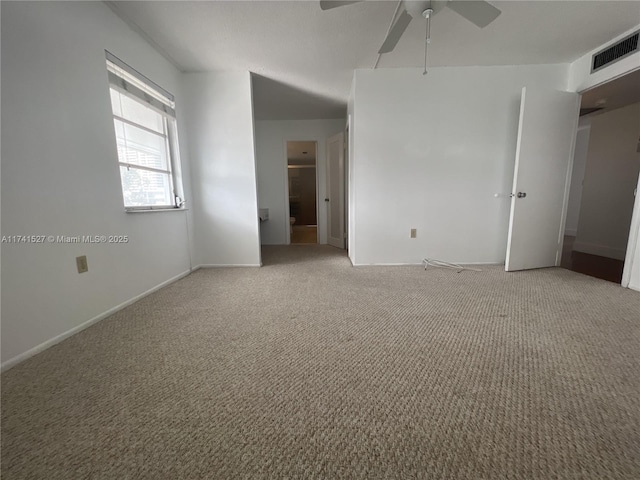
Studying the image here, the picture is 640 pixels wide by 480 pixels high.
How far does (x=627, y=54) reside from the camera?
6.91 ft

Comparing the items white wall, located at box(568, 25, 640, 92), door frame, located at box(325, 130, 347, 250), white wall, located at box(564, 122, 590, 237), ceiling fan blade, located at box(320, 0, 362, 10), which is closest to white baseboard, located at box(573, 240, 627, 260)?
white wall, located at box(564, 122, 590, 237)

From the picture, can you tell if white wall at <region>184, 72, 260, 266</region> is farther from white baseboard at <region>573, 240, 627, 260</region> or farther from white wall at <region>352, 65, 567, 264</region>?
white baseboard at <region>573, 240, 627, 260</region>

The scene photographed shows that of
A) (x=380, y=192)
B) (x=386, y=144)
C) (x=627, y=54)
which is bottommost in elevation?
(x=380, y=192)

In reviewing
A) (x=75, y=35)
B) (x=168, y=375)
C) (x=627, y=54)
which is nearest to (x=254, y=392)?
(x=168, y=375)

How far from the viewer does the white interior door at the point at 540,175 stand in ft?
8.14

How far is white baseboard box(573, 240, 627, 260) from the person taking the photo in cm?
331

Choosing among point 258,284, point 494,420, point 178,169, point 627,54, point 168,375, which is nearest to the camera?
point 494,420

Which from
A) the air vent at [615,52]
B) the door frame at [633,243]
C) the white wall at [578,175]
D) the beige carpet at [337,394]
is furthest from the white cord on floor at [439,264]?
the white wall at [578,175]

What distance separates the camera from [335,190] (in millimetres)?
4277

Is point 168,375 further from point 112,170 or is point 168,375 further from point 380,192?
point 380,192

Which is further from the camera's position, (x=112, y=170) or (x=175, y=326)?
(x=112, y=170)

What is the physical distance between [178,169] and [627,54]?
14.5 feet

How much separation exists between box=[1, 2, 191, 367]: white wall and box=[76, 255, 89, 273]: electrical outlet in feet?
0.10

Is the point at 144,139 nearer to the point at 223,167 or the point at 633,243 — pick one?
the point at 223,167
